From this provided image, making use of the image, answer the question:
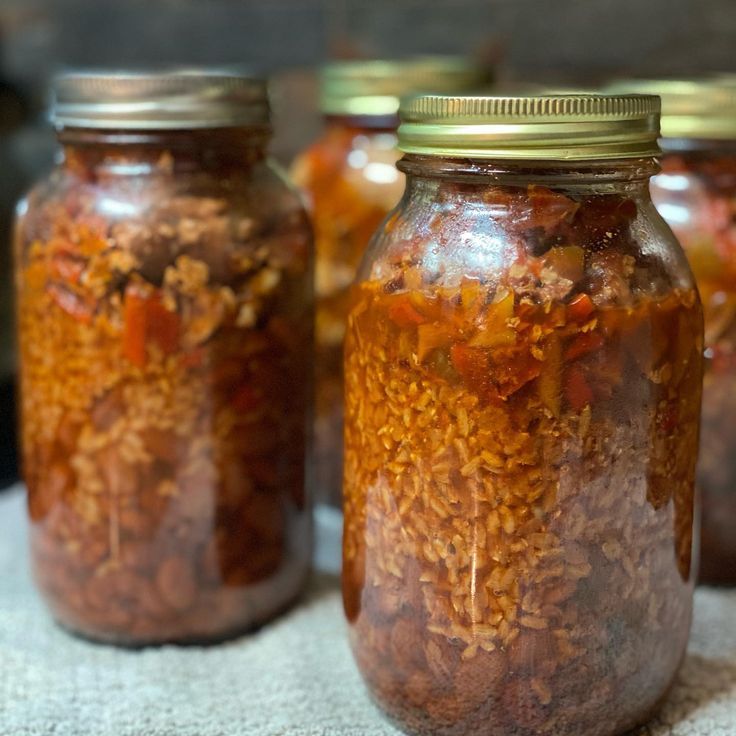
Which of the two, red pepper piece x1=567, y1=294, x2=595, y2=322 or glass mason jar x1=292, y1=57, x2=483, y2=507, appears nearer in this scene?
red pepper piece x1=567, y1=294, x2=595, y2=322

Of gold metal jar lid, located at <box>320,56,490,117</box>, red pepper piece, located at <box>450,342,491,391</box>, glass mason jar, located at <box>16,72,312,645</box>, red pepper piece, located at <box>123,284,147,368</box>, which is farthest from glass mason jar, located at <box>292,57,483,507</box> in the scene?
red pepper piece, located at <box>450,342,491,391</box>

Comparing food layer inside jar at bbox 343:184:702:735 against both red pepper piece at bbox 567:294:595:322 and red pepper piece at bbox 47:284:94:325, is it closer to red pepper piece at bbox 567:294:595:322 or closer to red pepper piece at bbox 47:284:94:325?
red pepper piece at bbox 567:294:595:322

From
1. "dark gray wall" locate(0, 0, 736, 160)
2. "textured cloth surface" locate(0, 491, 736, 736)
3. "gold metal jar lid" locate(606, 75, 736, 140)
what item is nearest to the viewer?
"textured cloth surface" locate(0, 491, 736, 736)

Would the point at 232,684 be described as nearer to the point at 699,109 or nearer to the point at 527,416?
the point at 527,416

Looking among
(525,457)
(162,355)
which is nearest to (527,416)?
(525,457)

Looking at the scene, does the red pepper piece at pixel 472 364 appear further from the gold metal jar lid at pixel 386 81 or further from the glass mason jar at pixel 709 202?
the gold metal jar lid at pixel 386 81

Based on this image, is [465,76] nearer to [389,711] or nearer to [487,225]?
[487,225]

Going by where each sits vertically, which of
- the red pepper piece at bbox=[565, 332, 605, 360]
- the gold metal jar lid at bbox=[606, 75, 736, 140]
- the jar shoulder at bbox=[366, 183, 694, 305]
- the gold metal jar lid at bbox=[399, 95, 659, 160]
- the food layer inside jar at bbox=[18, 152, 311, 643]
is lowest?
the food layer inside jar at bbox=[18, 152, 311, 643]
